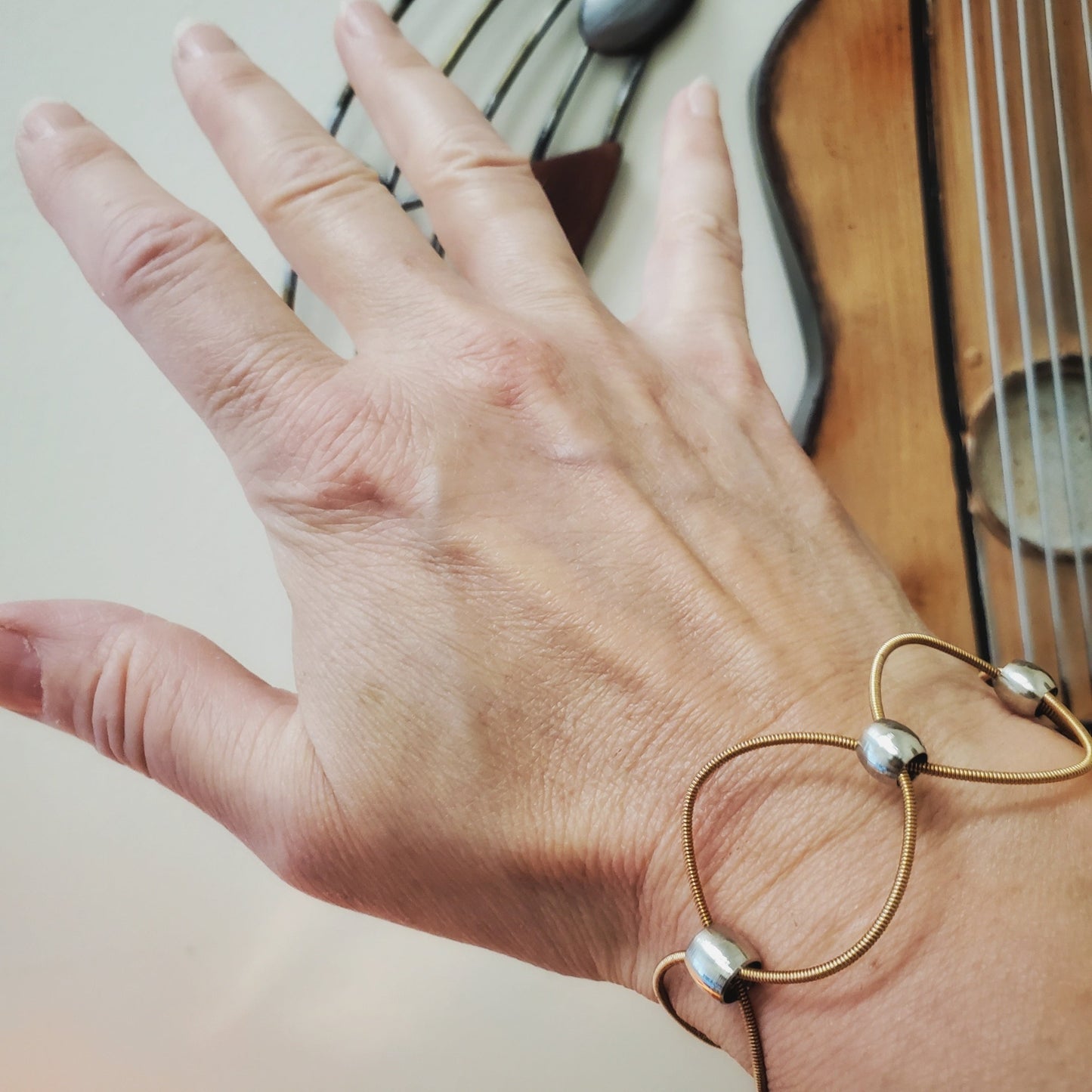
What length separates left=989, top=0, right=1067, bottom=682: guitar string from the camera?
55 centimetres

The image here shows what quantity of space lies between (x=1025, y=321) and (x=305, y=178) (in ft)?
1.59

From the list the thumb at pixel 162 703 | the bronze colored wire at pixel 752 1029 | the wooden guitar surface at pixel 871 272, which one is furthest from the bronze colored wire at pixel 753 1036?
the wooden guitar surface at pixel 871 272

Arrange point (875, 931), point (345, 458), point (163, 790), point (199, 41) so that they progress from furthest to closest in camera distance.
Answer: point (163, 790) < point (199, 41) < point (345, 458) < point (875, 931)

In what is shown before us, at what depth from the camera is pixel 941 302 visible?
593 millimetres

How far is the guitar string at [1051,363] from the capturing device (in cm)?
55

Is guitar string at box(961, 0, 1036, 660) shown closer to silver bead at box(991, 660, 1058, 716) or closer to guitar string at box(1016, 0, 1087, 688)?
guitar string at box(1016, 0, 1087, 688)

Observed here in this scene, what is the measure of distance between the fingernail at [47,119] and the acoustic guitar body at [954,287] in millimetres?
460

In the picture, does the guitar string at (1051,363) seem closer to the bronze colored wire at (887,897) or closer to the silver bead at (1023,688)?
the silver bead at (1023,688)

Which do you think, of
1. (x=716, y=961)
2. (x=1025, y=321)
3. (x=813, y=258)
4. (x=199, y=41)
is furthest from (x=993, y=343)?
(x=199, y=41)

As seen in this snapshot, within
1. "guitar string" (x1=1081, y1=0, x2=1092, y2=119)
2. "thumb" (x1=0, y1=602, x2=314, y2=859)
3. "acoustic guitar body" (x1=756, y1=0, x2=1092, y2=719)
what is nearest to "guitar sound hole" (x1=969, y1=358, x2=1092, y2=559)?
"acoustic guitar body" (x1=756, y1=0, x2=1092, y2=719)

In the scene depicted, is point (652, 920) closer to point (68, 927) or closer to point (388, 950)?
point (388, 950)

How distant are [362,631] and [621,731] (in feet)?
0.43

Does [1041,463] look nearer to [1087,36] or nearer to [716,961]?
[1087,36]

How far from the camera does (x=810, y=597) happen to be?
1.39 feet
